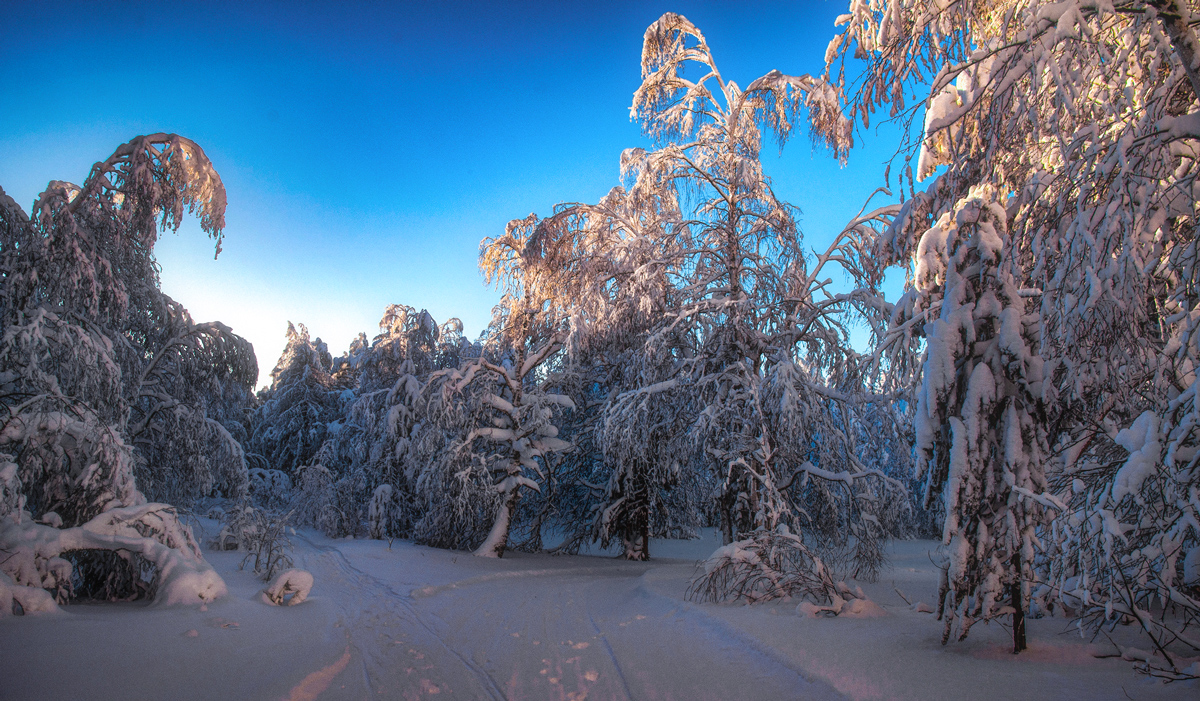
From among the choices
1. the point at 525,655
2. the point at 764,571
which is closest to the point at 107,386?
the point at 525,655

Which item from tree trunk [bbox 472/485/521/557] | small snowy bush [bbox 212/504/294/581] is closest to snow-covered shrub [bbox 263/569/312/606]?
small snowy bush [bbox 212/504/294/581]

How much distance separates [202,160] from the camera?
829cm

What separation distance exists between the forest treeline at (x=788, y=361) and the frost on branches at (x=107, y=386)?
0.14 ft

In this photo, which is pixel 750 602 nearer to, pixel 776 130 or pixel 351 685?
pixel 351 685

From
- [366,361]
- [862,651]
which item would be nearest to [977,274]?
[862,651]

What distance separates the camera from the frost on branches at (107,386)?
5.30m

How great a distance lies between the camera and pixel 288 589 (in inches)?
239

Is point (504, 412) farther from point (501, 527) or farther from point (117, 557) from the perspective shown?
point (117, 557)

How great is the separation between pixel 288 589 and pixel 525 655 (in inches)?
112

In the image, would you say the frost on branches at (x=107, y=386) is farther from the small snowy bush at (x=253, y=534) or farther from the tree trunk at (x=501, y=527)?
the tree trunk at (x=501, y=527)

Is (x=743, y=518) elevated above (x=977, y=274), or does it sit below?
below

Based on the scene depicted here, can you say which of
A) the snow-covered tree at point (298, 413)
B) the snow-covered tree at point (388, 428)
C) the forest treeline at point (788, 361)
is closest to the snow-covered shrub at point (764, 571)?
the forest treeline at point (788, 361)

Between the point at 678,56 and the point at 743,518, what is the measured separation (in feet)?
28.0

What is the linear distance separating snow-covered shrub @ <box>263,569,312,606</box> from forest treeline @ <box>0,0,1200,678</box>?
70 centimetres
